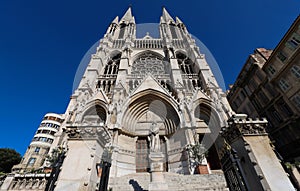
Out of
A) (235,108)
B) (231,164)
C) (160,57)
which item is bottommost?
(231,164)

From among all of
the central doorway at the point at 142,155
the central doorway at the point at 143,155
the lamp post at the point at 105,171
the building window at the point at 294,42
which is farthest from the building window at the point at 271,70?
the lamp post at the point at 105,171

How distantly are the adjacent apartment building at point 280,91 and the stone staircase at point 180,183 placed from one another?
9.78 meters

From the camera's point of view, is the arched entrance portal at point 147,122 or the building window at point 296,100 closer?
the arched entrance portal at point 147,122

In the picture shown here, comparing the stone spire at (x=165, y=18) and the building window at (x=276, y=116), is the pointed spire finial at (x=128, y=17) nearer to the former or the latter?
the stone spire at (x=165, y=18)

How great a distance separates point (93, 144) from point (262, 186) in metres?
5.82

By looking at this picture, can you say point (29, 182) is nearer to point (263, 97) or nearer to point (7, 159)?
point (263, 97)

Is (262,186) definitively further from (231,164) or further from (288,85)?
(288,85)

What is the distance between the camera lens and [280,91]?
15.7 meters

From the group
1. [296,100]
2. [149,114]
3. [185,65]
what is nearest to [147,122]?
[149,114]

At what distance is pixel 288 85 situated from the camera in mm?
14719

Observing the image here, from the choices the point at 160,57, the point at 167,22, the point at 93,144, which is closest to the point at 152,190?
the point at 93,144

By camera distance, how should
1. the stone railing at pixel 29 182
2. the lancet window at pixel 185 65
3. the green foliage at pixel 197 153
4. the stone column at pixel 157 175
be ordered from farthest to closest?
1. the lancet window at pixel 185 65
2. the green foliage at pixel 197 153
3. the stone railing at pixel 29 182
4. the stone column at pixel 157 175

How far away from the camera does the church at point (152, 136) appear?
189 inches

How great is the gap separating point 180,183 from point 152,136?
356cm
